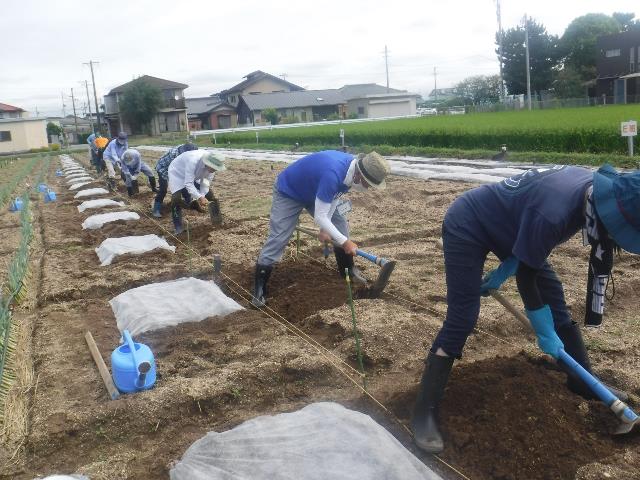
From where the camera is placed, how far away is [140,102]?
147ft

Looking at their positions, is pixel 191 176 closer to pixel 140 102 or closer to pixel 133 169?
pixel 133 169

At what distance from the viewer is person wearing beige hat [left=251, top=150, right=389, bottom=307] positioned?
395cm

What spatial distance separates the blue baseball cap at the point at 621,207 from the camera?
198cm

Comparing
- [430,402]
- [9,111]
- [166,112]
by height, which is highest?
[9,111]

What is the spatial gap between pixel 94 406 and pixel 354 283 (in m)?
2.43

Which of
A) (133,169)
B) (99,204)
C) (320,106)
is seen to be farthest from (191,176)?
(320,106)

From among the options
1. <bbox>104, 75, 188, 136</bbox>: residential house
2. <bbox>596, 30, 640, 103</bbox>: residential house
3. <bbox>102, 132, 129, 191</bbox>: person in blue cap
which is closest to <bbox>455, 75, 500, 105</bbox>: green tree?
<bbox>596, 30, 640, 103</bbox>: residential house

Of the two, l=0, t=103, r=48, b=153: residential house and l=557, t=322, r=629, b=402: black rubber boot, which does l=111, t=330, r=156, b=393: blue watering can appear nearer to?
l=557, t=322, r=629, b=402: black rubber boot

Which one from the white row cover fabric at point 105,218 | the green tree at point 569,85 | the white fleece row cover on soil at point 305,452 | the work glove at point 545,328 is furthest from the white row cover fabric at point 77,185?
the green tree at point 569,85

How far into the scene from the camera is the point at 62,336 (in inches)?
173

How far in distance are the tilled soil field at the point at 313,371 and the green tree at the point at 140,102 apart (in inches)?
1631

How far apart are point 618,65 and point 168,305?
44693mm

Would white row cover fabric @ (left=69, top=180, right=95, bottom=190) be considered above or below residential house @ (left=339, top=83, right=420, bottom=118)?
below

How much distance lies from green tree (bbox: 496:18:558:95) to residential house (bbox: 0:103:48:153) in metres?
36.0
